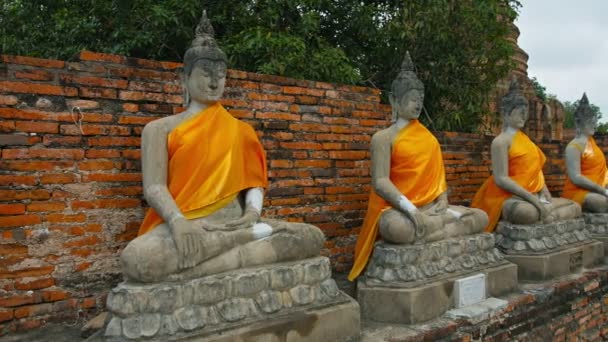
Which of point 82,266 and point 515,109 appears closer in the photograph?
point 82,266

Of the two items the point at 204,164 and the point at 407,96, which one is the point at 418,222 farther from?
the point at 204,164

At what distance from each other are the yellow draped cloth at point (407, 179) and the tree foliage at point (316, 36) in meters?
2.06

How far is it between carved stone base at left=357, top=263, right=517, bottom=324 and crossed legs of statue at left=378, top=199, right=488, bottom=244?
0.36 m

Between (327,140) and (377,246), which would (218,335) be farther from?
(327,140)

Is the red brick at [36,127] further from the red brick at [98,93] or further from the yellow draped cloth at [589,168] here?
the yellow draped cloth at [589,168]

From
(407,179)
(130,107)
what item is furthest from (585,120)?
(130,107)

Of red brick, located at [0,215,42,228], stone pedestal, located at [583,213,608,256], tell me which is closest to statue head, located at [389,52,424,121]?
red brick, located at [0,215,42,228]

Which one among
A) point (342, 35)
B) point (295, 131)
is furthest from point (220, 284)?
point (342, 35)

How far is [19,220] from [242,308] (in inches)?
62.8

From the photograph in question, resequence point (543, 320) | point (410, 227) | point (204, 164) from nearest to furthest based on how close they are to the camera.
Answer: point (204, 164)
point (410, 227)
point (543, 320)

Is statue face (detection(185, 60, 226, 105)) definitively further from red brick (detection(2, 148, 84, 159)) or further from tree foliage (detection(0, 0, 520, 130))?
tree foliage (detection(0, 0, 520, 130))

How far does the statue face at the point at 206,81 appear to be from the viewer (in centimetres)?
336

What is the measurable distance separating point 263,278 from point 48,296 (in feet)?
4.98

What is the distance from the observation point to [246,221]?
3.32 meters
